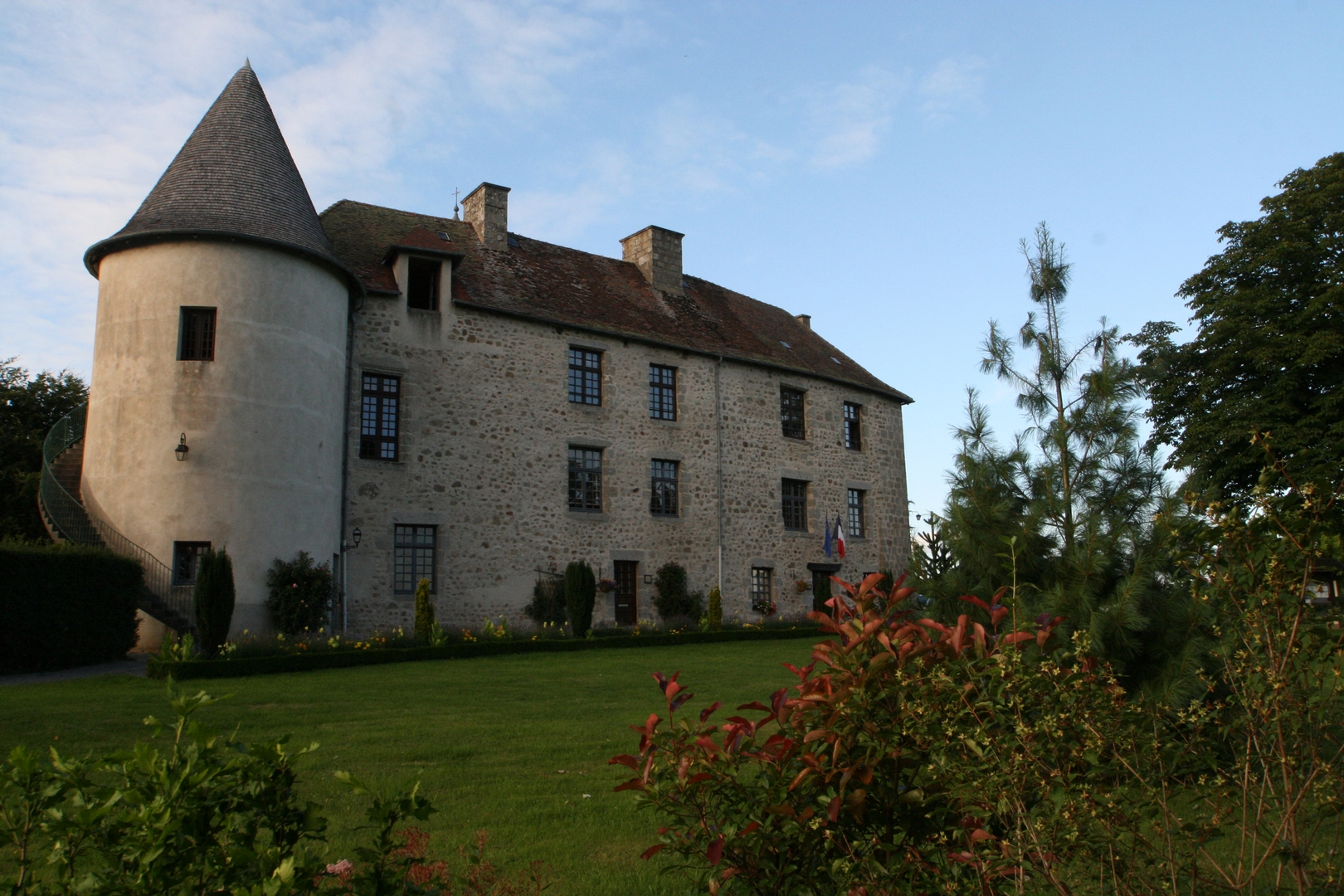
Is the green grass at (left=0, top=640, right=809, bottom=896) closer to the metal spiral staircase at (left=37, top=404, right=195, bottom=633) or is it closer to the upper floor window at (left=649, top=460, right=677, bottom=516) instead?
the metal spiral staircase at (left=37, top=404, right=195, bottom=633)

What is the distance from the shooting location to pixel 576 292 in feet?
71.8

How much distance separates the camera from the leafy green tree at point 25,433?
21.3 m

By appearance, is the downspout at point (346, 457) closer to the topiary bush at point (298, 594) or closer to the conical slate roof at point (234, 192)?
the topiary bush at point (298, 594)

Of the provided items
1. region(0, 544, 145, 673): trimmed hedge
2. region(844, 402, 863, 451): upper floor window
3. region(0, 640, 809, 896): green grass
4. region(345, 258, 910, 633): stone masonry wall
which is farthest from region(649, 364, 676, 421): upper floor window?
region(0, 544, 145, 673): trimmed hedge

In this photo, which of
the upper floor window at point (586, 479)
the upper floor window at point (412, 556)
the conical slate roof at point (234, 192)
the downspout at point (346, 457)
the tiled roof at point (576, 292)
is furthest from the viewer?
the upper floor window at point (586, 479)

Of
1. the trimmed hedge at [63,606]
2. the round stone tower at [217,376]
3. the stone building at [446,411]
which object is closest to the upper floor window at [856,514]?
the stone building at [446,411]

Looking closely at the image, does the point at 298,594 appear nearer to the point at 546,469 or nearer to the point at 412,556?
the point at 412,556

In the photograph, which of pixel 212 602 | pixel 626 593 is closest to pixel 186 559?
pixel 212 602


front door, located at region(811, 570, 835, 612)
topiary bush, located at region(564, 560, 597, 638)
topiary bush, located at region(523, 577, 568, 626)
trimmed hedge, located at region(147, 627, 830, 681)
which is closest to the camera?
trimmed hedge, located at region(147, 627, 830, 681)

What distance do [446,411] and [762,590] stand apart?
8841mm

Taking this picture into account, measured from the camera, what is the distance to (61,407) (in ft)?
83.4

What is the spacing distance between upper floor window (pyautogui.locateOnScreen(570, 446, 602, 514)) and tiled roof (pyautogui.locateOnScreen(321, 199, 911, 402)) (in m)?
2.71

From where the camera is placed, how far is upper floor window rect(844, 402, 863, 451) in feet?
84.1

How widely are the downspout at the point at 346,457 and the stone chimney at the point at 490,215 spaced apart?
4401 millimetres
